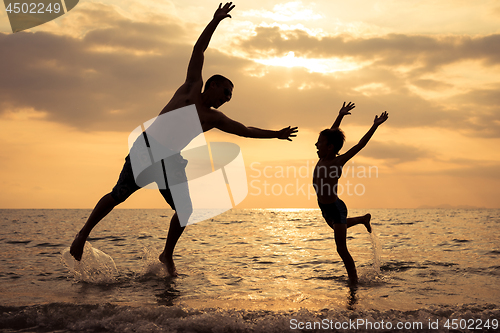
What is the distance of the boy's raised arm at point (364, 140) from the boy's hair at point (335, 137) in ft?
0.72

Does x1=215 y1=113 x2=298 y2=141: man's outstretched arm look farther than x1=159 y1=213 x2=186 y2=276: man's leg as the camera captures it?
No

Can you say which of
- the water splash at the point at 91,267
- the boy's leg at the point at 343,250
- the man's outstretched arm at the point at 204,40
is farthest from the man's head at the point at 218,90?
the water splash at the point at 91,267

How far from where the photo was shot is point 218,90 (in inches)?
171

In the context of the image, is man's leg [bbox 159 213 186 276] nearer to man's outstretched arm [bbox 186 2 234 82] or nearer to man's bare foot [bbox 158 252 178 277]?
man's bare foot [bbox 158 252 178 277]

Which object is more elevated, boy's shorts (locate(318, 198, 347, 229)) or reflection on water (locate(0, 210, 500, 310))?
boy's shorts (locate(318, 198, 347, 229))

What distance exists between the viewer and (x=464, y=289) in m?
4.43

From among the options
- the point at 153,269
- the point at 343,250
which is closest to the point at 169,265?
the point at 153,269

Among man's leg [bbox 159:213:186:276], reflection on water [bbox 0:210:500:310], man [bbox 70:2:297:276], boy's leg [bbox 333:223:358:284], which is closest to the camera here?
reflection on water [bbox 0:210:500:310]

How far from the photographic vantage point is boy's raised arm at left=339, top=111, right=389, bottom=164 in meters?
4.31

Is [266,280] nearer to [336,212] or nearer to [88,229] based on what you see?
[336,212]

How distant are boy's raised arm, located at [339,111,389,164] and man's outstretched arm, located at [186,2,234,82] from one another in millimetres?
2111

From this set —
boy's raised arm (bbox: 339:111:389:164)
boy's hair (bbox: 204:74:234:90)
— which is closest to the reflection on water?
boy's raised arm (bbox: 339:111:389:164)

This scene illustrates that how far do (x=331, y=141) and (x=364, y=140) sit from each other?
0.48 m

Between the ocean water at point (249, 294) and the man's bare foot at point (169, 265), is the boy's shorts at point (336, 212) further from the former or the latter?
the man's bare foot at point (169, 265)
